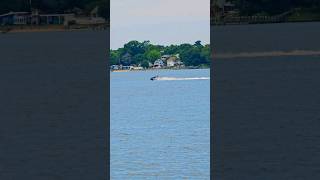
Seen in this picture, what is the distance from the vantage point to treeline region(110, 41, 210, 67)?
60.2 meters

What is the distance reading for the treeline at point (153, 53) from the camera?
197ft
